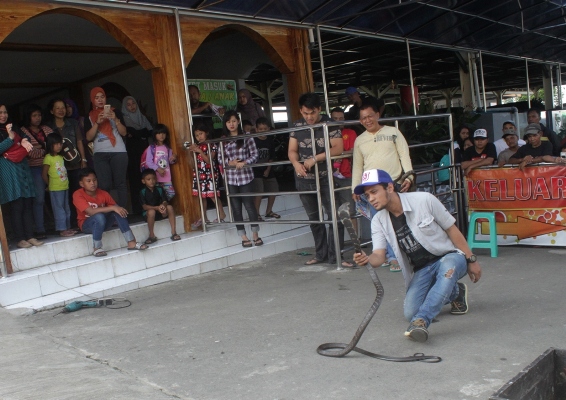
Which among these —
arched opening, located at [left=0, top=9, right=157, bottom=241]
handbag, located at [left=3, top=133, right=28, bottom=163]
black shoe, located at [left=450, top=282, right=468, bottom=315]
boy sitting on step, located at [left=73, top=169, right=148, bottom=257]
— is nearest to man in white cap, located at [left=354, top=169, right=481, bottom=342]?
black shoe, located at [left=450, top=282, right=468, bottom=315]

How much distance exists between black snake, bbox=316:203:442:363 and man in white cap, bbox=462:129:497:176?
12.7 feet

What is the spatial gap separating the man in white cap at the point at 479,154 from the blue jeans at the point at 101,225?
399cm

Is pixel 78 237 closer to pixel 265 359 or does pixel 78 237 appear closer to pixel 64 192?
pixel 64 192

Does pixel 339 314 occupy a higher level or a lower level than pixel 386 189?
lower

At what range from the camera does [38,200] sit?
6461mm

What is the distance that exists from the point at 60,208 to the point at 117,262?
35.4 inches

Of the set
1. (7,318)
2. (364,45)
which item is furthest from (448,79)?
(7,318)

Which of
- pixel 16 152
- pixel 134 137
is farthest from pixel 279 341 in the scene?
pixel 134 137

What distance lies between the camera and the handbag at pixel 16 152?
6020 mm

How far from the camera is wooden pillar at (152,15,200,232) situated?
723 cm

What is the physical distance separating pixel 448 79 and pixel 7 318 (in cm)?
1958

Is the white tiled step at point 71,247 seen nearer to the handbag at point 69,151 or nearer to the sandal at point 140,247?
the sandal at point 140,247

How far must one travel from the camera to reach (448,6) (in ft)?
32.8

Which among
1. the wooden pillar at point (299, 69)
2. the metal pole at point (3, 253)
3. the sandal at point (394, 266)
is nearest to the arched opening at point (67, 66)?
the metal pole at point (3, 253)
